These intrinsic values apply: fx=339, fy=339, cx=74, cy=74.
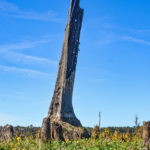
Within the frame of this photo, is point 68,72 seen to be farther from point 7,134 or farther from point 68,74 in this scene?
point 7,134

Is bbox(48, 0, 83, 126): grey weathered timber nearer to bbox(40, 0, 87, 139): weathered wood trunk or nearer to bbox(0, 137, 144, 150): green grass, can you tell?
bbox(40, 0, 87, 139): weathered wood trunk

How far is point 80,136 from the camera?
15195 millimetres

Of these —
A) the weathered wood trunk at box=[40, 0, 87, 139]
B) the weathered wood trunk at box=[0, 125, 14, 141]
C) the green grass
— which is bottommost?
the green grass

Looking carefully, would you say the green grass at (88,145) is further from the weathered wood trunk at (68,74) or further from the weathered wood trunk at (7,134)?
the weathered wood trunk at (68,74)

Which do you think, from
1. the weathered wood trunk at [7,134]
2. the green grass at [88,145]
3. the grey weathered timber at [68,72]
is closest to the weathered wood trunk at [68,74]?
the grey weathered timber at [68,72]

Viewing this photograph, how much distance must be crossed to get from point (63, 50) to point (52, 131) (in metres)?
9.78

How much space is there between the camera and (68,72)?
21.9m

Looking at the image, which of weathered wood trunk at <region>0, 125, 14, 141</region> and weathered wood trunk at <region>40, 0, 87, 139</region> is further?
weathered wood trunk at <region>40, 0, 87, 139</region>

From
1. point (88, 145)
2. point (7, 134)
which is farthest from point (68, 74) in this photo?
point (88, 145)

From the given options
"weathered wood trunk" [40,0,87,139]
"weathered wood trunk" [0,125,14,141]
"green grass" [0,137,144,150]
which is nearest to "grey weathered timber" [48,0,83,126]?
"weathered wood trunk" [40,0,87,139]

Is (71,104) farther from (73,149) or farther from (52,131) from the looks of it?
(73,149)

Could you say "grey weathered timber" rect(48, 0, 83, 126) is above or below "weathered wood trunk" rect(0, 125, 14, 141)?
above

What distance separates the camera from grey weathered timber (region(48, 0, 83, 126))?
68.2 feet

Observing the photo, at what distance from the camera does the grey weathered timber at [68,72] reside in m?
20.8
